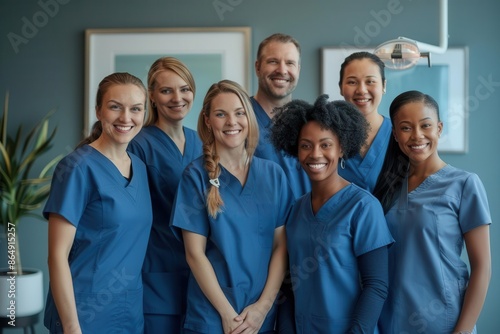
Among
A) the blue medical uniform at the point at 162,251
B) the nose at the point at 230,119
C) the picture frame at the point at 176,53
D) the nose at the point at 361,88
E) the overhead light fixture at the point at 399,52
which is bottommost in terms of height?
the blue medical uniform at the point at 162,251

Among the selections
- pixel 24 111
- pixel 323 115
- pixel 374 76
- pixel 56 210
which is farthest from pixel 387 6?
pixel 56 210

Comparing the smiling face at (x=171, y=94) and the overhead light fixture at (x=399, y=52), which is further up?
the overhead light fixture at (x=399, y=52)

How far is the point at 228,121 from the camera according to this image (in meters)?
1.98

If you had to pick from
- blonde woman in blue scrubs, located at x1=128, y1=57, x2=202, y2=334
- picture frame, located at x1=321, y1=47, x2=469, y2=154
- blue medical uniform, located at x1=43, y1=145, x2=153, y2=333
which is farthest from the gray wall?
blue medical uniform, located at x1=43, y1=145, x2=153, y2=333

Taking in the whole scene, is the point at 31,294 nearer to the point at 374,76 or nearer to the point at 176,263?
the point at 176,263

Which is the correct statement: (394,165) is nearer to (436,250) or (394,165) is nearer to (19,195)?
(436,250)

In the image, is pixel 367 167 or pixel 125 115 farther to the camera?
pixel 367 167

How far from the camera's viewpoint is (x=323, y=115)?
187 cm

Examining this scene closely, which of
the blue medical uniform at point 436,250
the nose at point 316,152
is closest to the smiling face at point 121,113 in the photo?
the nose at point 316,152

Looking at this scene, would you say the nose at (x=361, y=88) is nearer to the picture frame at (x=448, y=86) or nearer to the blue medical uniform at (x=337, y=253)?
the blue medical uniform at (x=337, y=253)

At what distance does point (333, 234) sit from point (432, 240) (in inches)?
11.4

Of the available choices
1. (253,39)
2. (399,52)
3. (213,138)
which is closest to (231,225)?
(213,138)

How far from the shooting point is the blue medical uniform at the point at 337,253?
1.78m

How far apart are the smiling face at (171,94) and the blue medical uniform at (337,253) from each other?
2.18 feet
